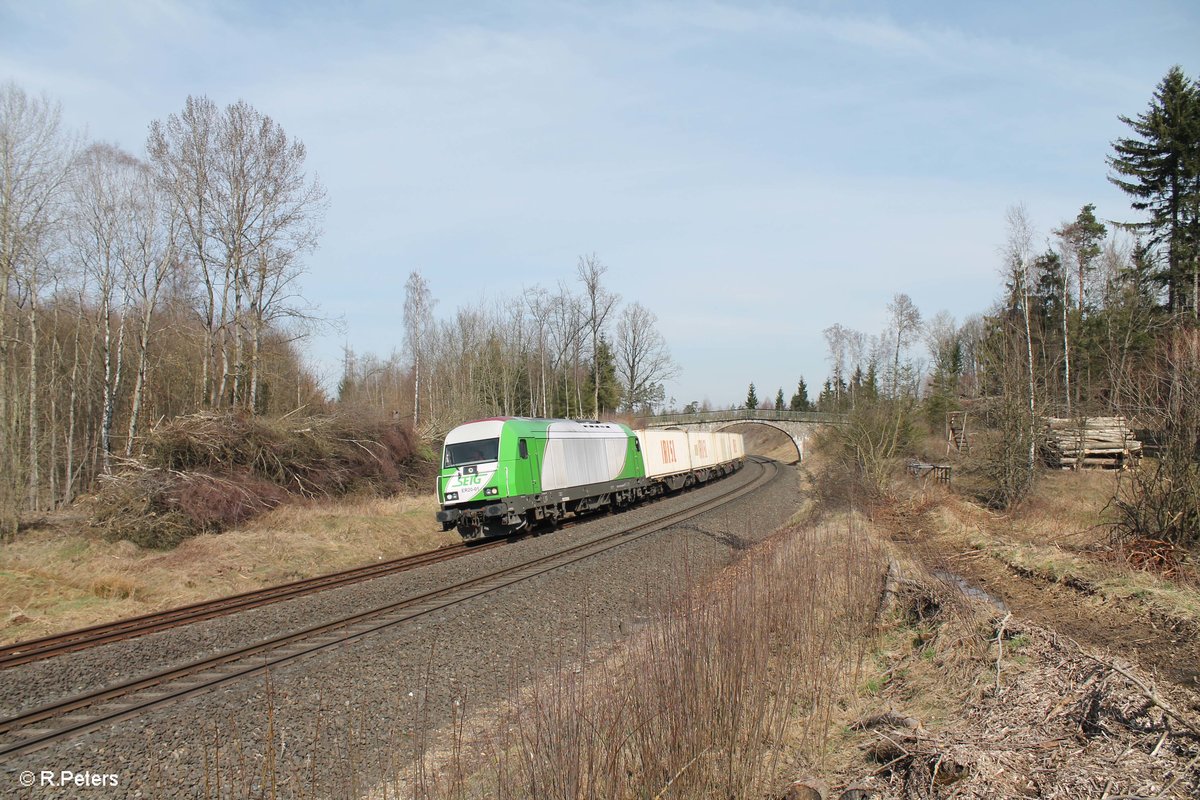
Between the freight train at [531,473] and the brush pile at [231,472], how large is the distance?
18.1 feet

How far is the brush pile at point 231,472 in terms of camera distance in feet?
53.0

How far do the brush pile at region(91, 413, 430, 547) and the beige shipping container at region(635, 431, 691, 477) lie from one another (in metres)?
9.47

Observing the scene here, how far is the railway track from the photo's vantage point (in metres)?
6.29

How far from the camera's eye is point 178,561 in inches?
555

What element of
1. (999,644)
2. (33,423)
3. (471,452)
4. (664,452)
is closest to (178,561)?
(471,452)

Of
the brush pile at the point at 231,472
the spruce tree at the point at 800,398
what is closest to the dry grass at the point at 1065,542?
the brush pile at the point at 231,472

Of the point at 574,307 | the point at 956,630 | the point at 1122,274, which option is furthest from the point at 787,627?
the point at 574,307

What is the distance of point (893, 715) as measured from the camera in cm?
512

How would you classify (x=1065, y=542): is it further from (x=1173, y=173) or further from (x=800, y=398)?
(x=800, y=398)

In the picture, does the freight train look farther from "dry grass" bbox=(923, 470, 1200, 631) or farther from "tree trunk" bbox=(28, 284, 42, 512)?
"tree trunk" bbox=(28, 284, 42, 512)

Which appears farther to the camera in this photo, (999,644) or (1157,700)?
(999,644)

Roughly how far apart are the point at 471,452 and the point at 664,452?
1383 centimetres

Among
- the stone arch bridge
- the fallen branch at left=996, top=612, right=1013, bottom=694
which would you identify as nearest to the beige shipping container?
the fallen branch at left=996, top=612, right=1013, bottom=694

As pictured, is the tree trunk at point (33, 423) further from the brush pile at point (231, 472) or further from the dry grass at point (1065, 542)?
the dry grass at point (1065, 542)
